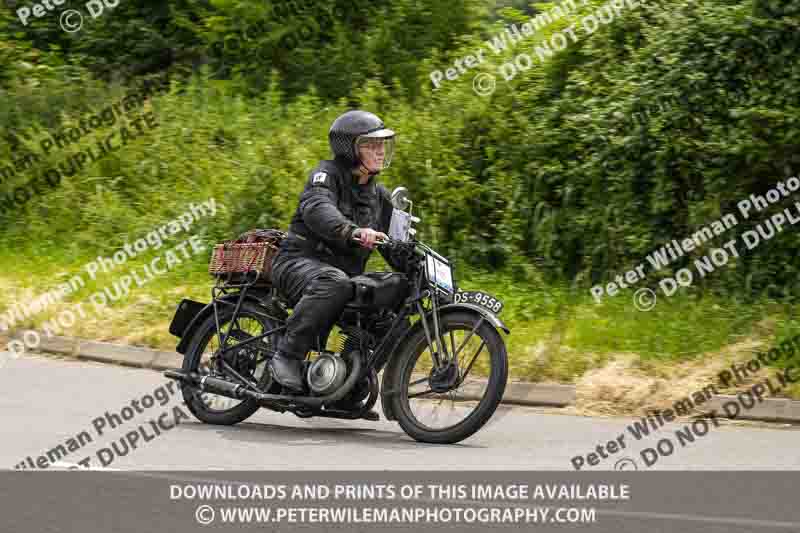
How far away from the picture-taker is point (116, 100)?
19.0m

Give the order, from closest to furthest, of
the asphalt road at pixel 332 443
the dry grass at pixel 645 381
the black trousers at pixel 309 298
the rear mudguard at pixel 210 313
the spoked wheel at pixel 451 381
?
the asphalt road at pixel 332 443 < the spoked wheel at pixel 451 381 < the black trousers at pixel 309 298 < the rear mudguard at pixel 210 313 < the dry grass at pixel 645 381

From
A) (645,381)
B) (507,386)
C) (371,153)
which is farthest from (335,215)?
(645,381)

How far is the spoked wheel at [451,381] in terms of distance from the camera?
776 centimetres

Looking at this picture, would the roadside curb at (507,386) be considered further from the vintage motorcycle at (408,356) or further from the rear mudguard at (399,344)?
the rear mudguard at (399,344)

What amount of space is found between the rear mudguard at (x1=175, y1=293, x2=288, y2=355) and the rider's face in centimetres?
119

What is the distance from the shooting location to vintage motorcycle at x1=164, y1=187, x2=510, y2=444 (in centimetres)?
789

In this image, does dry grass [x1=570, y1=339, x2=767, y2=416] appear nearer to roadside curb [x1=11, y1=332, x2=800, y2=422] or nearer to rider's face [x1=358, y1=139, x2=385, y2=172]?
roadside curb [x1=11, y1=332, x2=800, y2=422]

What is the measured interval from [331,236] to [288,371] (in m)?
0.94

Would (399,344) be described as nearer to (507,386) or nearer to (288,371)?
(288,371)

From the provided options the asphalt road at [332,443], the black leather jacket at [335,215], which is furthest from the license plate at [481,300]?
the asphalt road at [332,443]

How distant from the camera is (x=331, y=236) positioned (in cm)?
810

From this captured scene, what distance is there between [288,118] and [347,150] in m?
9.77

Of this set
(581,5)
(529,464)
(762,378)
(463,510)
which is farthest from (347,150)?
(581,5)

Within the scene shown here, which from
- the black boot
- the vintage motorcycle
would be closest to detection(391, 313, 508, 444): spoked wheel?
the vintage motorcycle
